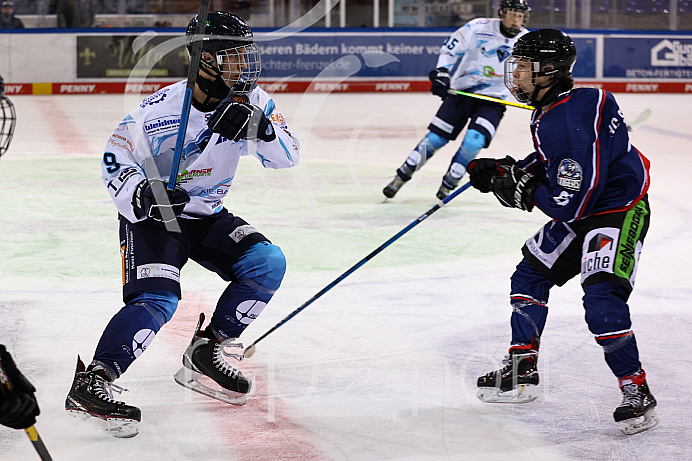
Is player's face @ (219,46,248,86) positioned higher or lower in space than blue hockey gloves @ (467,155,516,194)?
higher

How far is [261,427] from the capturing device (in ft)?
8.46

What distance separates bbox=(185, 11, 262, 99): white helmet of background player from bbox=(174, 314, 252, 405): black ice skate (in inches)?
29.6

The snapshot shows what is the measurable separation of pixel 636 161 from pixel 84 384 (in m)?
1.77

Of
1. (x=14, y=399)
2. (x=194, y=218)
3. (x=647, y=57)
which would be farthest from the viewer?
(x=647, y=57)

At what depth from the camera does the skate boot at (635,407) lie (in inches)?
100

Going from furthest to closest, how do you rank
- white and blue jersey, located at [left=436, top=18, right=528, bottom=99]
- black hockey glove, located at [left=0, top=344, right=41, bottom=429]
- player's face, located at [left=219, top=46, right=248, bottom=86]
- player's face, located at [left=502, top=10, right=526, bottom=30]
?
white and blue jersey, located at [left=436, top=18, right=528, bottom=99] < player's face, located at [left=502, top=10, right=526, bottom=30] < player's face, located at [left=219, top=46, right=248, bottom=86] < black hockey glove, located at [left=0, top=344, right=41, bottom=429]

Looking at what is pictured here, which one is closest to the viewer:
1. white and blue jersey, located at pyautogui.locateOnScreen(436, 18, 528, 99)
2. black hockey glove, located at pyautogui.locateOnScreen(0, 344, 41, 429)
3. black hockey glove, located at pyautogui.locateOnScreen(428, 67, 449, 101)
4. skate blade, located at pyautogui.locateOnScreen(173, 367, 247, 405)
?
black hockey glove, located at pyautogui.locateOnScreen(0, 344, 41, 429)

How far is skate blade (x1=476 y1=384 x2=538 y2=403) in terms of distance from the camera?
111 inches

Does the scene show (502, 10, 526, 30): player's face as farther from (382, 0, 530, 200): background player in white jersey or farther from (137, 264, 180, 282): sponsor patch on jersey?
(137, 264, 180, 282): sponsor patch on jersey

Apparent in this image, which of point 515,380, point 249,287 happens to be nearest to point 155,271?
point 249,287

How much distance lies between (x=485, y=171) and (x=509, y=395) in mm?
728

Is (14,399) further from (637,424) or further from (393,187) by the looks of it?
(393,187)

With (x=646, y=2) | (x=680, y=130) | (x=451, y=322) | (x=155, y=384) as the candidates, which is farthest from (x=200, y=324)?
(x=646, y=2)

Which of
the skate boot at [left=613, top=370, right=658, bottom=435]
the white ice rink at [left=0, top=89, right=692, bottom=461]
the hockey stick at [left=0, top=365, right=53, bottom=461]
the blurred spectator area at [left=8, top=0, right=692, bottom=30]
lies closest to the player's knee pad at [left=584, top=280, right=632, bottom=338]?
the skate boot at [left=613, top=370, right=658, bottom=435]
